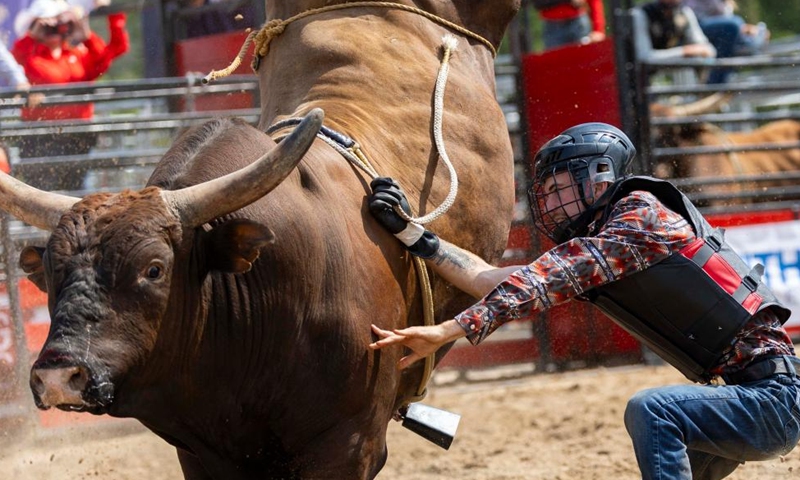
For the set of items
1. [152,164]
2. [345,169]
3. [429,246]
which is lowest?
[152,164]

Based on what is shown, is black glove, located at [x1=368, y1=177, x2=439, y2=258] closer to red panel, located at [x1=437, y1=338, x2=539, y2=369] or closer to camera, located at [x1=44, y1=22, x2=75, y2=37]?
red panel, located at [x1=437, y1=338, x2=539, y2=369]

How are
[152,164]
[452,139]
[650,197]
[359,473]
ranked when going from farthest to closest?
[152,164] → [452,139] → [359,473] → [650,197]

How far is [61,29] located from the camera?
7.62 metres

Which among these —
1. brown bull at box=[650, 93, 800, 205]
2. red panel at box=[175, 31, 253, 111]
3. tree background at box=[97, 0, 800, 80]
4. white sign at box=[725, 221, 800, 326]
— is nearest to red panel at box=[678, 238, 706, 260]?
red panel at box=[175, 31, 253, 111]

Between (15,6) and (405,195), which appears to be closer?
(405,195)

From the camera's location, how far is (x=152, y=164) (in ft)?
23.8

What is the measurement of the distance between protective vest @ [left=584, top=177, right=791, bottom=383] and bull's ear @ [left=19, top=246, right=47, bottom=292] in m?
1.52

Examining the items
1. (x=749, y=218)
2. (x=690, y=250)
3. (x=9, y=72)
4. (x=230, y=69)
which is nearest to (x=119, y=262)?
(x=690, y=250)

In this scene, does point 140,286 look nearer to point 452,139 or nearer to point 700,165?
point 452,139

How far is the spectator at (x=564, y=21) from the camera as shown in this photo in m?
9.59

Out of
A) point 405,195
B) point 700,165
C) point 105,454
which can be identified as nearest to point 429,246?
point 405,195

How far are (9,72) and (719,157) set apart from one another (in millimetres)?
5294

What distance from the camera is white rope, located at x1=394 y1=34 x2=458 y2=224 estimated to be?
3.79 metres

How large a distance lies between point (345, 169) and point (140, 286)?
94cm
